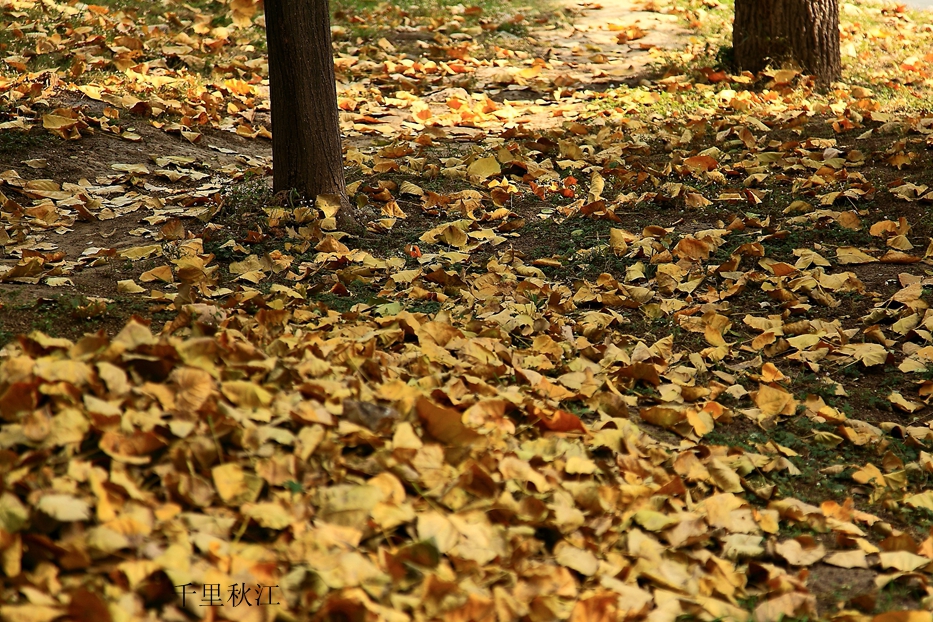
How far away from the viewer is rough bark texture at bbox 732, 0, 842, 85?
6477 mm

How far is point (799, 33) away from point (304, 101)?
405 centimetres

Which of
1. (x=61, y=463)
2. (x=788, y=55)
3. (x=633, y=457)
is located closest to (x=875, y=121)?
(x=788, y=55)

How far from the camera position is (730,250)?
4.25 metres

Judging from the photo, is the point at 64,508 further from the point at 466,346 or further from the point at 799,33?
the point at 799,33

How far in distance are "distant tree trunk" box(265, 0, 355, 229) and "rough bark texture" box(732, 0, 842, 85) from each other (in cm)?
377

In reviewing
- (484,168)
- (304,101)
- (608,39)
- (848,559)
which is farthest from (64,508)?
(608,39)

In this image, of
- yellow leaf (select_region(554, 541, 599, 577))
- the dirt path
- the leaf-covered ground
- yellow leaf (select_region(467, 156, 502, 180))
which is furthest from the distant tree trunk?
the dirt path

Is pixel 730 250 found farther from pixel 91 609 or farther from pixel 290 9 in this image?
pixel 91 609

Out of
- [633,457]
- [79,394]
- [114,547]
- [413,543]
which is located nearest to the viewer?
[114,547]

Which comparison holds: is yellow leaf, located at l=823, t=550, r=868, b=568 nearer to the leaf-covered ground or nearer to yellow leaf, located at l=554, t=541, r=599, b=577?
the leaf-covered ground

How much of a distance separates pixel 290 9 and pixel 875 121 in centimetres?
374

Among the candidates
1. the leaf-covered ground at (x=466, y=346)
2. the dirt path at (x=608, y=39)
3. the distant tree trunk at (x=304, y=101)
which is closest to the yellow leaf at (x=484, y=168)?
the leaf-covered ground at (x=466, y=346)

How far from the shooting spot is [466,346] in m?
3.02

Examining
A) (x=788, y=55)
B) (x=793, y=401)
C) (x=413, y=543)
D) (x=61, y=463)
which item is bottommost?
(x=793, y=401)
